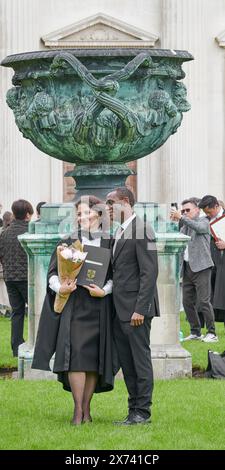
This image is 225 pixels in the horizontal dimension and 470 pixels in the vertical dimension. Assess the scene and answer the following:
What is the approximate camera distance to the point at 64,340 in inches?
456

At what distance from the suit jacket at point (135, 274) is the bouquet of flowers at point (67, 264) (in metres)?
0.28

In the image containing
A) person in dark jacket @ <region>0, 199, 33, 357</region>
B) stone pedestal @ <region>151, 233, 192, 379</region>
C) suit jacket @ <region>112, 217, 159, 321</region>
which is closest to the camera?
suit jacket @ <region>112, 217, 159, 321</region>

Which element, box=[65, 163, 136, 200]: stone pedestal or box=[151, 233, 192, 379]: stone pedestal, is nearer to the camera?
box=[151, 233, 192, 379]: stone pedestal

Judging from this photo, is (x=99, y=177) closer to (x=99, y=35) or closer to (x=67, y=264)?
(x=67, y=264)

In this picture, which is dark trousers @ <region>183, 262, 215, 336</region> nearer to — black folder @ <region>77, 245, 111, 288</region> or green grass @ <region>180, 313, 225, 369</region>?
green grass @ <region>180, 313, 225, 369</region>

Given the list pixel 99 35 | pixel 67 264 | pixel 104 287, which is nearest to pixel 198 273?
pixel 104 287

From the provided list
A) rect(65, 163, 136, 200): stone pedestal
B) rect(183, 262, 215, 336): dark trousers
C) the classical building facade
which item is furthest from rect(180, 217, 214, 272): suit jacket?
the classical building facade

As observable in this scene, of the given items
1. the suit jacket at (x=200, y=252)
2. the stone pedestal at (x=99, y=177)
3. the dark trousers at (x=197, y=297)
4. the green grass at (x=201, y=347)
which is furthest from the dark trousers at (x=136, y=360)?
the suit jacket at (x=200, y=252)

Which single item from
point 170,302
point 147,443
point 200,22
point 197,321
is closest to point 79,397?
point 147,443

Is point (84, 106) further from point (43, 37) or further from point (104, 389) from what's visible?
point (43, 37)

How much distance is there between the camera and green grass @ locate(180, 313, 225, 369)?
626 inches

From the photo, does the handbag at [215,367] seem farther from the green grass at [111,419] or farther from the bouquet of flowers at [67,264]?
the bouquet of flowers at [67,264]

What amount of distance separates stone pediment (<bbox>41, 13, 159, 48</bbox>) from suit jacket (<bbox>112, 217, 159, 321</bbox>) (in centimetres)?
1818

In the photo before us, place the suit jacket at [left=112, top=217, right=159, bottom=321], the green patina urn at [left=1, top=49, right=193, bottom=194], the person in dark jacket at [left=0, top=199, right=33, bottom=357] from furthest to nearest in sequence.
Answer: the person in dark jacket at [left=0, top=199, right=33, bottom=357] < the green patina urn at [left=1, top=49, right=193, bottom=194] < the suit jacket at [left=112, top=217, right=159, bottom=321]
